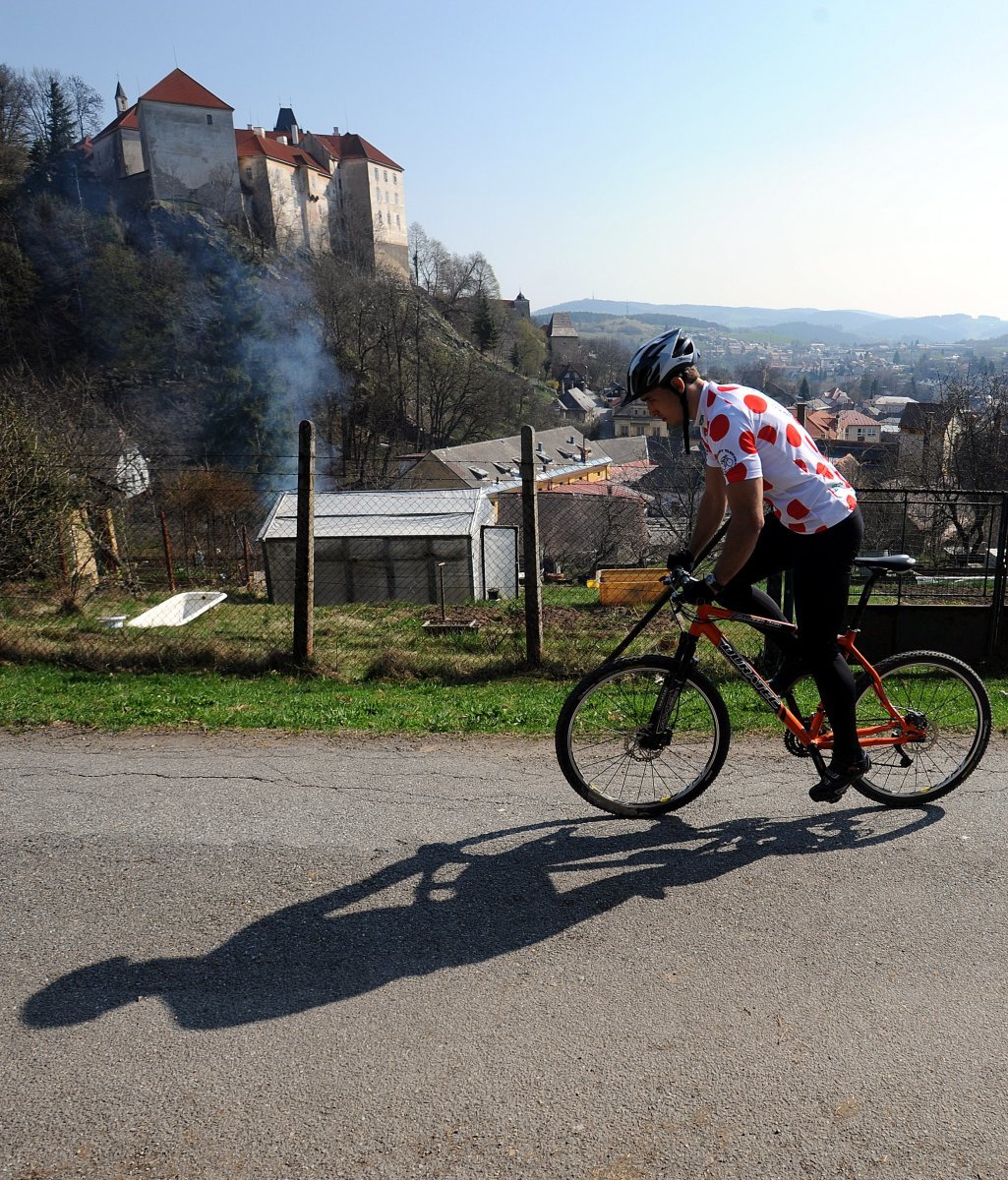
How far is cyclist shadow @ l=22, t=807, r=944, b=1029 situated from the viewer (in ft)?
9.62

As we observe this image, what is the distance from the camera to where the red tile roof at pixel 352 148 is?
9944 cm

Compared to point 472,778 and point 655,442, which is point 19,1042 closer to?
point 472,778

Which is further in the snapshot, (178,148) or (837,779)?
(178,148)

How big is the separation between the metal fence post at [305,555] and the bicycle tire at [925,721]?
487cm

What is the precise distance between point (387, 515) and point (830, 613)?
25.5 m

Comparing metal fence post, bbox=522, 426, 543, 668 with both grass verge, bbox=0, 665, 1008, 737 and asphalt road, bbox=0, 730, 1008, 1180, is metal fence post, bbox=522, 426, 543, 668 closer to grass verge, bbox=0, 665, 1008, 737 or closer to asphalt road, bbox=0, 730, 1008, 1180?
grass verge, bbox=0, 665, 1008, 737

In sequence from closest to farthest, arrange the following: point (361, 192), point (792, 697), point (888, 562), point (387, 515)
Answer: point (888, 562) → point (792, 697) → point (387, 515) → point (361, 192)

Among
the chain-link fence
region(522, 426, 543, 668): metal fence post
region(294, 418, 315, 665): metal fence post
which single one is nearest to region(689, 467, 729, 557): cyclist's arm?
the chain-link fence

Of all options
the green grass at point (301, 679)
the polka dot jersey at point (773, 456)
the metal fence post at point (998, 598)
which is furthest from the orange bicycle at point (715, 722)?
the metal fence post at point (998, 598)

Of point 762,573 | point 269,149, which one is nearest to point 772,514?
point 762,573

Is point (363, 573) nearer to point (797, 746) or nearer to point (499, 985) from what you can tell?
point (797, 746)

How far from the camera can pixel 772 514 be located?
4.04m

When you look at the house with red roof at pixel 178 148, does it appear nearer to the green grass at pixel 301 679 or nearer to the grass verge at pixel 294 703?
the green grass at pixel 301 679

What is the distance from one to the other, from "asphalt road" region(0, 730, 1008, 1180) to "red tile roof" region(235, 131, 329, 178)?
96721 mm
